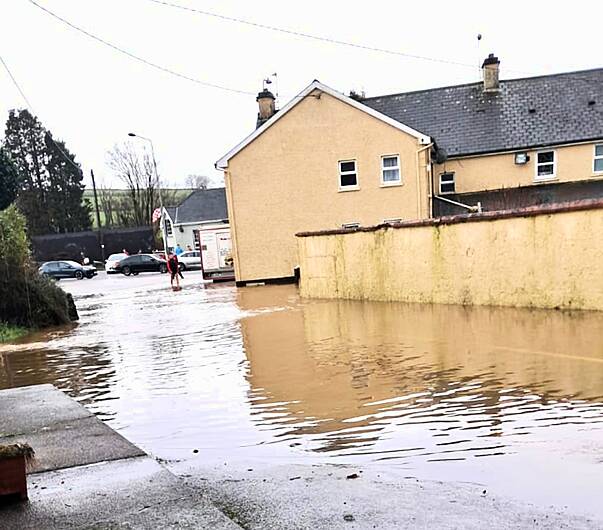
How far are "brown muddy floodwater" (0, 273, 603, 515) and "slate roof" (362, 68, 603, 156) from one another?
1552 cm

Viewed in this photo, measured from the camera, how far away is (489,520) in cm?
310

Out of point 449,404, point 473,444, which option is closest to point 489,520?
point 473,444

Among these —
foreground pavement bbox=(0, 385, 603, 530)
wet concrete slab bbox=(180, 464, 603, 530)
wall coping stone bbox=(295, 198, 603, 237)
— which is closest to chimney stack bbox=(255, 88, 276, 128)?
wall coping stone bbox=(295, 198, 603, 237)

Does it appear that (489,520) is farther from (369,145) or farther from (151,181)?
(151,181)

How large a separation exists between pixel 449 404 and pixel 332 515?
2.69 meters

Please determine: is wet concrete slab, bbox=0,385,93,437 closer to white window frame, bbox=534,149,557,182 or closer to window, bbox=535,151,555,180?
white window frame, bbox=534,149,557,182

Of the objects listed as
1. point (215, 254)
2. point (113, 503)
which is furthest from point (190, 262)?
point (113, 503)

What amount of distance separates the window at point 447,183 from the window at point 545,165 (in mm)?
3700

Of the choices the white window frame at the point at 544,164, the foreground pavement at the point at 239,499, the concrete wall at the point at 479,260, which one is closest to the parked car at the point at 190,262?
the white window frame at the point at 544,164

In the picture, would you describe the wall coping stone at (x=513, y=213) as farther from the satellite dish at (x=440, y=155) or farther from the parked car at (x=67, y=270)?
the parked car at (x=67, y=270)

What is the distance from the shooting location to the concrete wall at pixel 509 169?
24.6 meters

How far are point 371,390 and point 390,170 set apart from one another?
59.2 ft

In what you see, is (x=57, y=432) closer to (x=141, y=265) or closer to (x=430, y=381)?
(x=430, y=381)

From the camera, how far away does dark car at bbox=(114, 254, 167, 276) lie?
4038cm
